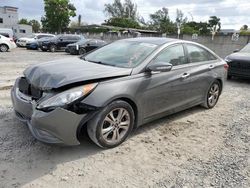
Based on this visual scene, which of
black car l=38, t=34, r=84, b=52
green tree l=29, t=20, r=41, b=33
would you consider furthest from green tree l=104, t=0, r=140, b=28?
black car l=38, t=34, r=84, b=52

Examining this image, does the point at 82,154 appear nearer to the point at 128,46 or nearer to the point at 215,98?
the point at 128,46

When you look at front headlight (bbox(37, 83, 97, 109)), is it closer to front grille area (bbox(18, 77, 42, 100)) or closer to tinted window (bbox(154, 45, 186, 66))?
front grille area (bbox(18, 77, 42, 100))

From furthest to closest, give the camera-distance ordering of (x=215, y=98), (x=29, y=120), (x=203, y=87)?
(x=215, y=98) < (x=203, y=87) < (x=29, y=120)

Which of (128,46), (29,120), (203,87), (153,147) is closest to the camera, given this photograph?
(29,120)

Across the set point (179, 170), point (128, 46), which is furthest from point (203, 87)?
point (179, 170)

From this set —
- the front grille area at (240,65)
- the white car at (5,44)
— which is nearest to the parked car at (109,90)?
the front grille area at (240,65)

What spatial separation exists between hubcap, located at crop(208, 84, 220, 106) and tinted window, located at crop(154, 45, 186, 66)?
1243 millimetres

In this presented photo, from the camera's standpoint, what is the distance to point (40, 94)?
140 inches

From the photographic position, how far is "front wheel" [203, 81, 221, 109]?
568 cm

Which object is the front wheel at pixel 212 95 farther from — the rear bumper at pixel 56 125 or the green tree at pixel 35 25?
the green tree at pixel 35 25

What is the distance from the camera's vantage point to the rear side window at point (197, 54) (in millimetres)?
5121

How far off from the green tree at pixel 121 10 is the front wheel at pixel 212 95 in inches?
2768

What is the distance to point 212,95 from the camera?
19.1 ft

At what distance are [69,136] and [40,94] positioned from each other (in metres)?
0.68
